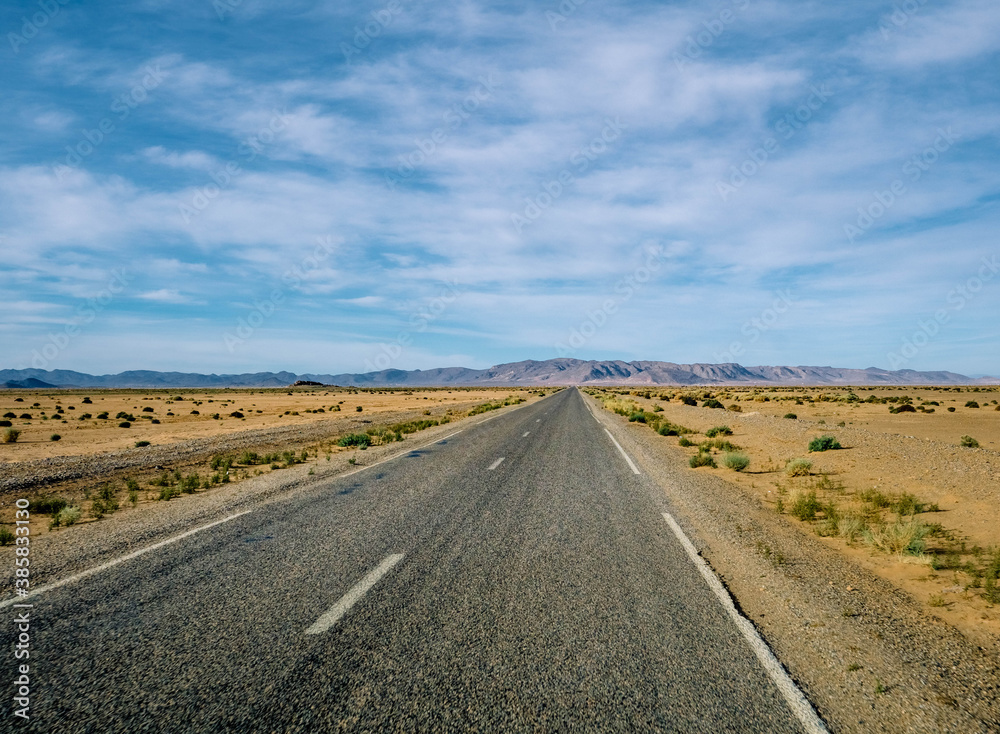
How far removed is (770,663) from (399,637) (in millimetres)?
2912

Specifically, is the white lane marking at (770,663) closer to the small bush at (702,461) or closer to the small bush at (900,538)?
the small bush at (900,538)

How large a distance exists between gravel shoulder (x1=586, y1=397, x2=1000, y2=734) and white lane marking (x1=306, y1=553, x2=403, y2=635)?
367cm

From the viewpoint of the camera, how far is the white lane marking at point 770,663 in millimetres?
3318

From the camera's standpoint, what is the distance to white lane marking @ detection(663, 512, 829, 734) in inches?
131

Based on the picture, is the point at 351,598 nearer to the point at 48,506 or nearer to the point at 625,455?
the point at 48,506

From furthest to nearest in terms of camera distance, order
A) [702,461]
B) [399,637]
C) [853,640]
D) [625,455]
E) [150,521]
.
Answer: [625,455] → [702,461] → [150,521] → [853,640] → [399,637]

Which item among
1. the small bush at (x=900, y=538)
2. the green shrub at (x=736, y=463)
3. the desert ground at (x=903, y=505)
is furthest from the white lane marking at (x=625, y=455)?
the small bush at (x=900, y=538)

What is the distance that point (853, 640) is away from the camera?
14.7ft

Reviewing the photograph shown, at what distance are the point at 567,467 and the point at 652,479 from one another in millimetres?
2228

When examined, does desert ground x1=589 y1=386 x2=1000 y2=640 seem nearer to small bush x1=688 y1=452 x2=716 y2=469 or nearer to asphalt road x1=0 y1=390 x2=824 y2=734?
small bush x1=688 y1=452 x2=716 y2=469

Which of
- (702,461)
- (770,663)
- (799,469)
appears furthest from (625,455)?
(770,663)

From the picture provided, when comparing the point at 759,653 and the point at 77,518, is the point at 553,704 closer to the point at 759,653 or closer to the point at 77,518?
the point at 759,653

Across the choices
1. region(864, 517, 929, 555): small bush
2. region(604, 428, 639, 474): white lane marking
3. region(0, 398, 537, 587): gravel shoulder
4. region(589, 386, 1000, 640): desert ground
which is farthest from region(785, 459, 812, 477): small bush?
region(0, 398, 537, 587): gravel shoulder

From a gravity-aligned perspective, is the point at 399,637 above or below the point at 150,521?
above
